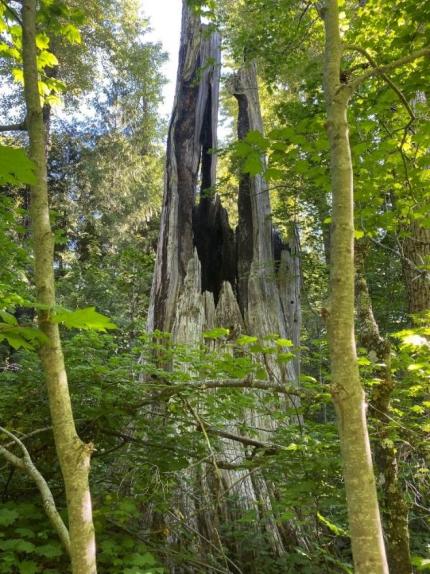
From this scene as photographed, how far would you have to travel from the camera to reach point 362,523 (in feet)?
4.01

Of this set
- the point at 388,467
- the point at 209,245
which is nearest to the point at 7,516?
the point at 388,467

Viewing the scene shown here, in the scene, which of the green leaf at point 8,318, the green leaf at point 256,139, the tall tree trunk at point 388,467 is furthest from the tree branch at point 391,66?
the tall tree trunk at point 388,467

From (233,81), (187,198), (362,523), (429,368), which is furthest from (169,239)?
A: (362,523)

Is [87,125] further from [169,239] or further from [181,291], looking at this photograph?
[181,291]

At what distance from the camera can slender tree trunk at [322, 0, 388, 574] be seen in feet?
4.00

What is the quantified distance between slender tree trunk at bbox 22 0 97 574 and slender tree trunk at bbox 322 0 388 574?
0.73m

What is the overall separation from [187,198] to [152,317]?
2.15m

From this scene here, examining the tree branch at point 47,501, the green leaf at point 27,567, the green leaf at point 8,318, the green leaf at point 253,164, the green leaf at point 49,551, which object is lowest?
the green leaf at point 27,567

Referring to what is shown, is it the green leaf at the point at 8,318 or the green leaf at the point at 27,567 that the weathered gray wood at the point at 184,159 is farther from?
the green leaf at the point at 8,318

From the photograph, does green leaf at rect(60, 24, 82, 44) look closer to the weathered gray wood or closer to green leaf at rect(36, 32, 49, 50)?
green leaf at rect(36, 32, 49, 50)

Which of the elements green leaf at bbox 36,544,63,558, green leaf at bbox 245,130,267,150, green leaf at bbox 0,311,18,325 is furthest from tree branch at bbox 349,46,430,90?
green leaf at bbox 36,544,63,558

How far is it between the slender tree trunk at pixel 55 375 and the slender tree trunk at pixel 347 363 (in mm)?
727

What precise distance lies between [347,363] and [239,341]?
3.59 feet

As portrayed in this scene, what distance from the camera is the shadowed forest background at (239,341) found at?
147 centimetres
